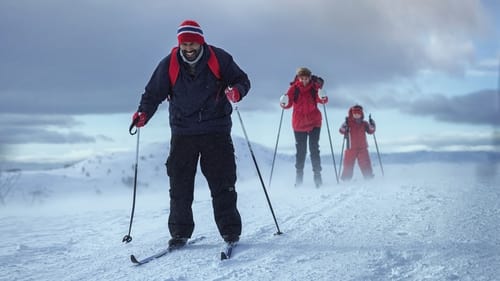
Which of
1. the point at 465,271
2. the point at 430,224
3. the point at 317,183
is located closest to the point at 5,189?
the point at 317,183

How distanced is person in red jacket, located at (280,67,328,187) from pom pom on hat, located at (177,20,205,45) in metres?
5.25

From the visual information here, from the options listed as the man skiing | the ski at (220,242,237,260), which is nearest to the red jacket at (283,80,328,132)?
the man skiing

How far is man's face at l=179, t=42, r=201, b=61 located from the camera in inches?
190

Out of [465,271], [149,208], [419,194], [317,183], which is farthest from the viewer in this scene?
[317,183]

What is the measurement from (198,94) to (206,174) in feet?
2.70

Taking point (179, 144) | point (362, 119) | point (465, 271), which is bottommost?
point (465, 271)

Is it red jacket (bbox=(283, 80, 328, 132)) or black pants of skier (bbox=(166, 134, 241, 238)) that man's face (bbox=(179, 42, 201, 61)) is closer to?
black pants of skier (bbox=(166, 134, 241, 238))

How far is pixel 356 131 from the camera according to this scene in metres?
12.6

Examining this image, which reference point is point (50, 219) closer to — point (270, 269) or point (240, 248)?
point (240, 248)

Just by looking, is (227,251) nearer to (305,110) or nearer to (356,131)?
(305,110)

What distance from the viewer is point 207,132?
5.00 meters

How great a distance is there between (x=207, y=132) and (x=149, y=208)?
4054 mm

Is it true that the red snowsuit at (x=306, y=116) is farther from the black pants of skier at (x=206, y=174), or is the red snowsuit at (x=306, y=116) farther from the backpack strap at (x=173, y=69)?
the backpack strap at (x=173, y=69)

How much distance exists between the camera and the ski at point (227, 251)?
4250 millimetres
